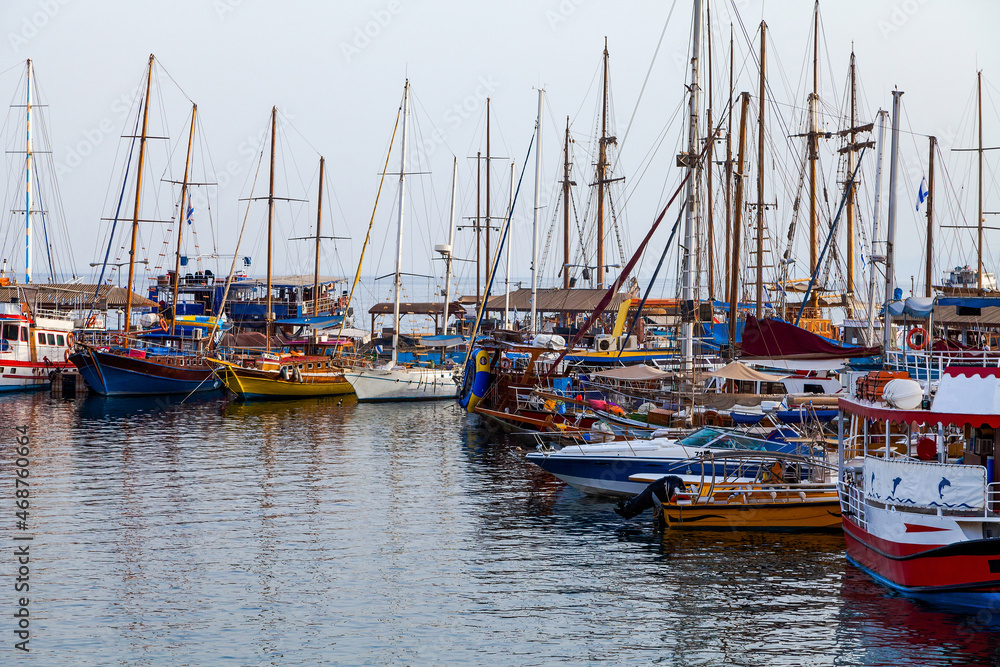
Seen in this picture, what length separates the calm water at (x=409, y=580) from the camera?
1702 centimetres

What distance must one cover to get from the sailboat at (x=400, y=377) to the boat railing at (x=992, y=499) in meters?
42.1

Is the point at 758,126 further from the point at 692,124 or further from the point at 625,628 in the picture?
the point at 625,628

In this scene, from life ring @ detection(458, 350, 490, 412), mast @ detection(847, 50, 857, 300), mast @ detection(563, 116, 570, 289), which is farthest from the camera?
mast @ detection(563, 116, 570, 289)

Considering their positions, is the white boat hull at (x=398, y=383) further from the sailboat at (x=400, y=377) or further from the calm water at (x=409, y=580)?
the calm water at (x=409, y=580)

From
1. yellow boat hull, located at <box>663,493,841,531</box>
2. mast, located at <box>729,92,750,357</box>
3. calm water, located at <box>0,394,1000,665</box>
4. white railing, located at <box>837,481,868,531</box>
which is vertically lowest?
calm water, located at <box>0,394,1000,665</box>

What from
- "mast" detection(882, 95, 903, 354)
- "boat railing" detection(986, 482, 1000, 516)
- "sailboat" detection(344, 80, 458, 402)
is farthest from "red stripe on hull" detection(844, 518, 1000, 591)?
"sailboat" detection(344, 80, 458, 402)

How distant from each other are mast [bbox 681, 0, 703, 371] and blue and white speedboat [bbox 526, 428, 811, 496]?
18.2 ft

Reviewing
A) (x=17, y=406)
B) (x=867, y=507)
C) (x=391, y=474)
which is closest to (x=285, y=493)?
(x=391, y=474)

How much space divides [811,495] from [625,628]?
9.41 m

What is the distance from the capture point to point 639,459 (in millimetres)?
28000

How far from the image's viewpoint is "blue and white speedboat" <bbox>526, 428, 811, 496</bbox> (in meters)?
27.8

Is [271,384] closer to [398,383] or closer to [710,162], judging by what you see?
[398,383]

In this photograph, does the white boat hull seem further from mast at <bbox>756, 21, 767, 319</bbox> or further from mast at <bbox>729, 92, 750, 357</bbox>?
mast at <bbox>729, 92, 750, 357</bbox>

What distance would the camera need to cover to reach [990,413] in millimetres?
17969
